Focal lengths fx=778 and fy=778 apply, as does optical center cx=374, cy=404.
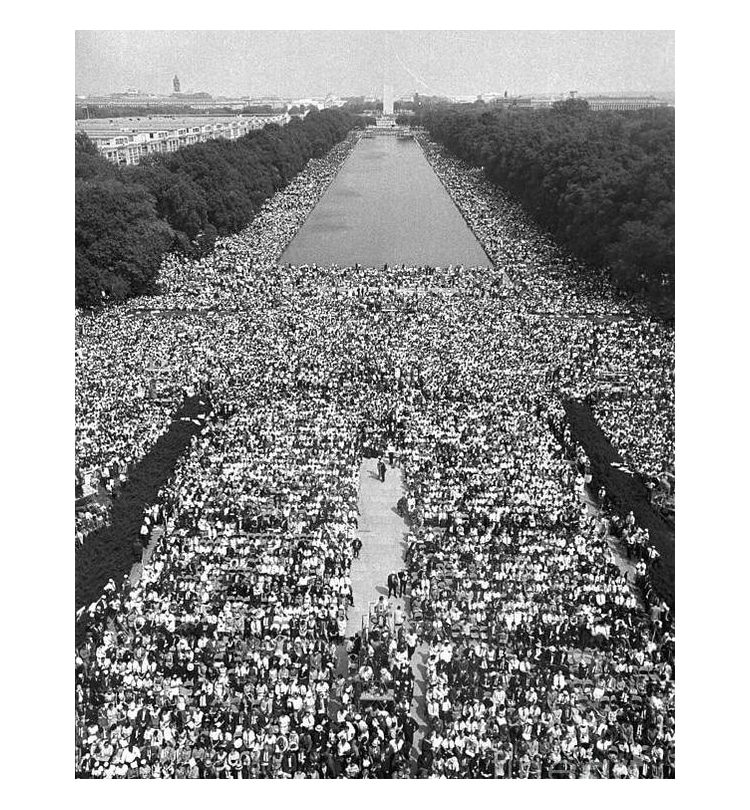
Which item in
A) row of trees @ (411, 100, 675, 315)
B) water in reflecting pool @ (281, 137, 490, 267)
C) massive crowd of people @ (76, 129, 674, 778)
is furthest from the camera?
water in reflecting pool @ (281, 137, 490, 267)

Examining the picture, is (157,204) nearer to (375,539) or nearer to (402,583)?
(375,539)

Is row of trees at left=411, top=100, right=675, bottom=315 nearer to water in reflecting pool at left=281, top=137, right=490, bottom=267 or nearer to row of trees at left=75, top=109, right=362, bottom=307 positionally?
water in reflecting pool at left=281, top=137, right=490, bottom=267

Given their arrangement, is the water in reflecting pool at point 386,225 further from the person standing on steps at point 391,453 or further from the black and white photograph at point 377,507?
the person standing on steps at point 391,453

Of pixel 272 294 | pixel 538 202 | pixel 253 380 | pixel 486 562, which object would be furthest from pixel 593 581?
pixel 538 202

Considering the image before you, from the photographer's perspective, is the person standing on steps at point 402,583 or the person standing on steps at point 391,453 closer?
the person standing on steps at point 402,583

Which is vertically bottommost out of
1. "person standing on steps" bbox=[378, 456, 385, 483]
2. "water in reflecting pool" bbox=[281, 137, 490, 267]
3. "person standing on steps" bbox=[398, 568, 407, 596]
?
"person standing on steps" bbox=[398, 568, 407, 596]

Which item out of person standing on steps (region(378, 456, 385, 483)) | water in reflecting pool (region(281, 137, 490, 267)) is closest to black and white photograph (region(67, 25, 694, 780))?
person standing on steps (region(378, 456, 385, 483))

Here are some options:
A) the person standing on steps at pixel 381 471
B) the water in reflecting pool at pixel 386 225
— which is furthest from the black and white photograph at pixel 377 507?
the water in reflecting pool at pixel 386 225

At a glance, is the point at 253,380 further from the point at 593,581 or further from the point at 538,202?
the point at 538,202
